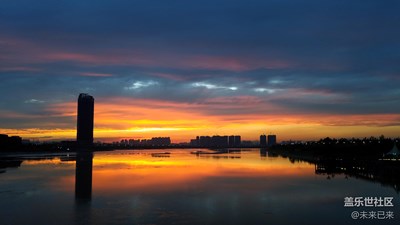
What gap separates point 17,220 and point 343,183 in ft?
100

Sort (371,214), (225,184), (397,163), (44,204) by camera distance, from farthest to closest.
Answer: (397,163) < (225,184) < (44,204) < (371,214)

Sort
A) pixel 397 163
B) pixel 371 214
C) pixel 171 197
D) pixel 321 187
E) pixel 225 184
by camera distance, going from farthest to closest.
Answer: pixel 397 163
pixel 225 184
pixel 321 187
pixel 171 197
pixel 371 214

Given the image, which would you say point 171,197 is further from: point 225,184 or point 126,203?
point 225,184

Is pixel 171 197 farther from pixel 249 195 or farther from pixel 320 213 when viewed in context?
pixel 320 213

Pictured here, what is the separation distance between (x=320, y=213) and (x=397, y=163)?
31074 millimetres

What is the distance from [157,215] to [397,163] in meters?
38.1

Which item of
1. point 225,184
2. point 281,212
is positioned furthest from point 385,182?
point 281,212

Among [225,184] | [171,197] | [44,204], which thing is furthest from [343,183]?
[44,204]

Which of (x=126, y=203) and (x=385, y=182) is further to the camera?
(x=385, y=182)

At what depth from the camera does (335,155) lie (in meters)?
80.3

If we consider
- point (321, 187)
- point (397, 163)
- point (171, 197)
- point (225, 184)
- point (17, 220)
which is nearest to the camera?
point (17, 220)

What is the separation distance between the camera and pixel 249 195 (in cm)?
2955

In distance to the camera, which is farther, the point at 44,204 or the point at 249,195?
the point at 249,195

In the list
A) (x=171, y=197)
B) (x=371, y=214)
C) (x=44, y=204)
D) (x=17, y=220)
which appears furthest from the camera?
(x=171, y=197)
